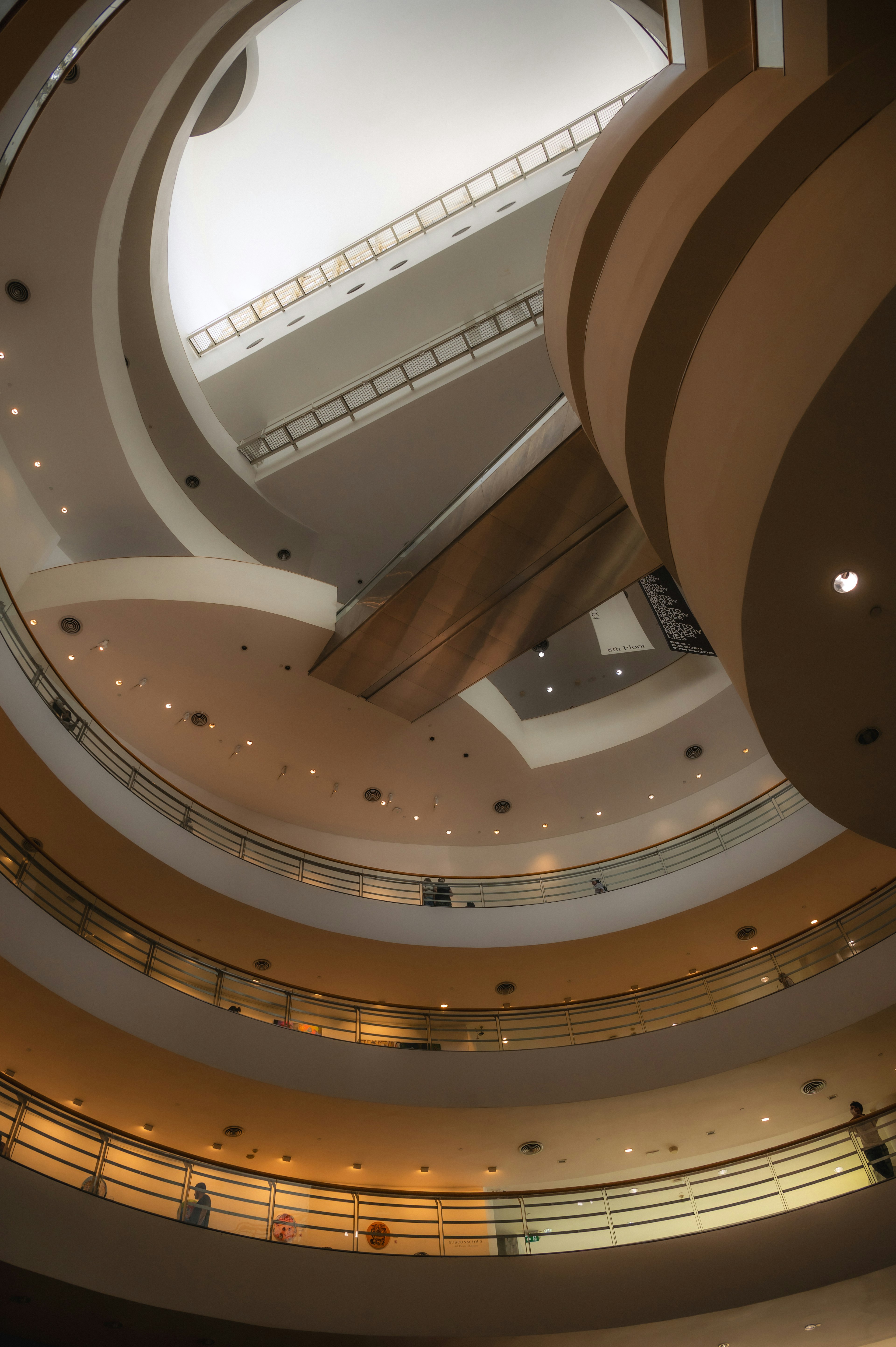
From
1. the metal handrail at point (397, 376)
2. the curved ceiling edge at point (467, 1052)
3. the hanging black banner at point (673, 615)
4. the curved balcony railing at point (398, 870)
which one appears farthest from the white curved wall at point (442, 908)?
the metal handrail at point (397, 376)

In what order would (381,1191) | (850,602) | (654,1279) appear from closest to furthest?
1. (850,602)
2. (654,1279)
3. (381,1191)

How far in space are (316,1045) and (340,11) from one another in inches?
742

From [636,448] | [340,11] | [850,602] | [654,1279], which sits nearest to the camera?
[850,602]

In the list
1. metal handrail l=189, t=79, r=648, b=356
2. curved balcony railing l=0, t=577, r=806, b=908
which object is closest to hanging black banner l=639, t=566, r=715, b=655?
curved balcony railing l=0, t=577, r=806, b=908

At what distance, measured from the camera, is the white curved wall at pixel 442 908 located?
1130cm

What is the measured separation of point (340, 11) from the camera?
53.2ft

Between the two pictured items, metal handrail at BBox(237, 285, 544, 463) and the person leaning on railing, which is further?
metal handrail at BBox(237, 285, 544, 463)

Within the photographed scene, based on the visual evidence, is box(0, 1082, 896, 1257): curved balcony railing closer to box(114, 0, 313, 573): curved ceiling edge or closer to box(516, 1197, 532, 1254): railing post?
box(516, 1197, 532, 1254): railing post

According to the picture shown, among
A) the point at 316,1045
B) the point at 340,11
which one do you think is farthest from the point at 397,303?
the point at 316,1045

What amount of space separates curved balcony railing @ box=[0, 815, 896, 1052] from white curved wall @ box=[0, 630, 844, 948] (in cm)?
99

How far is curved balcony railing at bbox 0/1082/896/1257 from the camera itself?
8.22 metres

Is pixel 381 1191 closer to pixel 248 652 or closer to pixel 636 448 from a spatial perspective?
pixel 248 652

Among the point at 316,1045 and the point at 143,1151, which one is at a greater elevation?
the point at 316,1045

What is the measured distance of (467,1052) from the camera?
1155 centimetres
